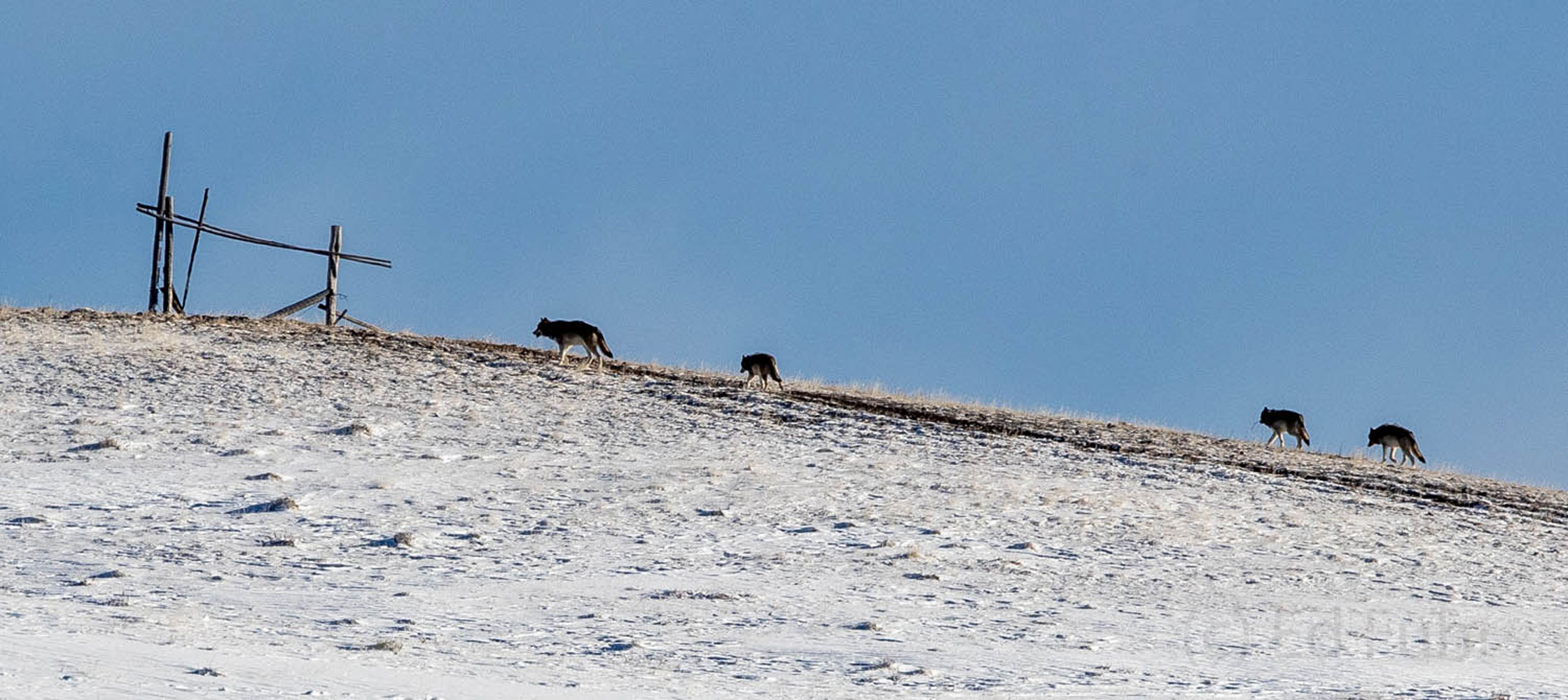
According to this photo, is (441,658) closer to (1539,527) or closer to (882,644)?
(882,644)

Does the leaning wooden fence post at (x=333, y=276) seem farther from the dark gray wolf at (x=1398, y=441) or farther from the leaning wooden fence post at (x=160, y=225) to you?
the dark gray wolf at (x=1398, y=441)

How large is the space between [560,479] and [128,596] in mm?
7494

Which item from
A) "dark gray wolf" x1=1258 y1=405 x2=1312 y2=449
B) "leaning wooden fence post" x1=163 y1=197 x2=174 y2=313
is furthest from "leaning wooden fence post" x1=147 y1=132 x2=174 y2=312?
"dark gray wolf" x1=1258 y1=405 x2=1312 y2=449

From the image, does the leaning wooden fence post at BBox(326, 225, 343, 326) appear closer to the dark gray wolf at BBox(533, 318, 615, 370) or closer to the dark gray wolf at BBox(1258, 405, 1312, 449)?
the dark gray wolf at BBox(533, 318, 615, 370)

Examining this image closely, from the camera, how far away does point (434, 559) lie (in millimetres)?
15539

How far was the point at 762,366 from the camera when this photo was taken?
30.3 m

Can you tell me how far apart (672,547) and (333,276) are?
795 inches

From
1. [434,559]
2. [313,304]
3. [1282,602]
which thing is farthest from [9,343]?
[1282,602]

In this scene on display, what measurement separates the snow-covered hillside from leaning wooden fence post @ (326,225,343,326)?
4806mm

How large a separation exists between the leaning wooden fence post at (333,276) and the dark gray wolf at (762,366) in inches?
396

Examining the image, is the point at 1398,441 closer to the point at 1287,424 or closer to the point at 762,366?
the point at 1287,424

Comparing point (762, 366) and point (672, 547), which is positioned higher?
point (762, 366)

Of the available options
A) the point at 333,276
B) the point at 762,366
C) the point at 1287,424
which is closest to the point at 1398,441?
the point at 1287,424

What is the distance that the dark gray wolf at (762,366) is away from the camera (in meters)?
30.2
